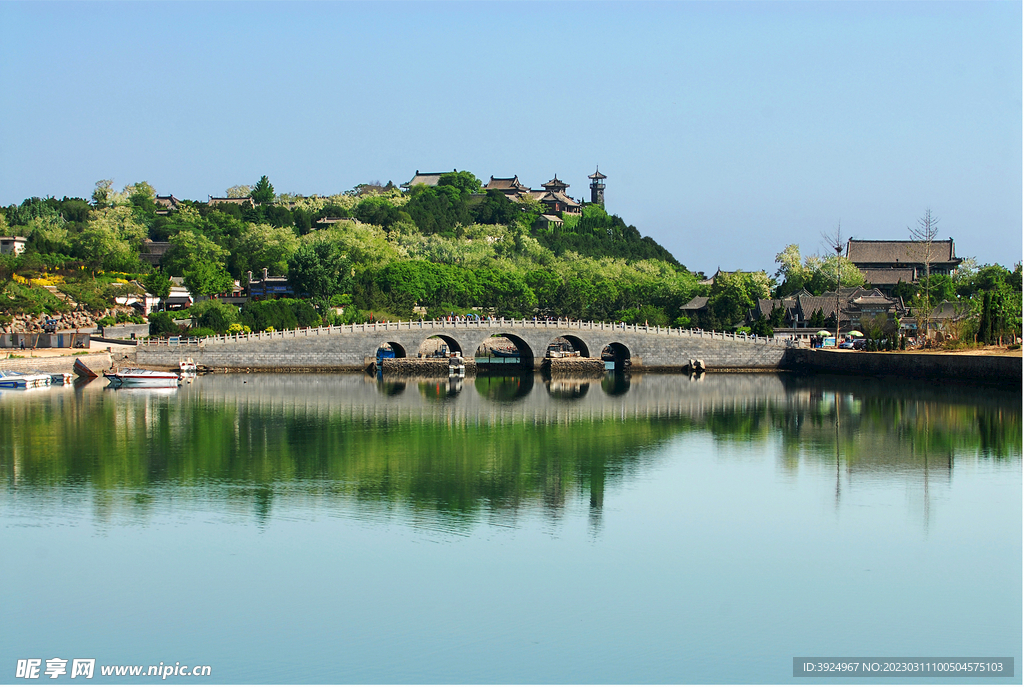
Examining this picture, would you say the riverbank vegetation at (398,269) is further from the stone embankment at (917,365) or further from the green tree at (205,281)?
the stone embankment at (917,365)

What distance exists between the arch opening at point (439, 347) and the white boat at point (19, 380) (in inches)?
877

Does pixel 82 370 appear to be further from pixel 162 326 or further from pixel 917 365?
pixel 917 365

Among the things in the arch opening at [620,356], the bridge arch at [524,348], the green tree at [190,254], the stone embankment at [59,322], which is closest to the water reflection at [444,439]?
the bridge arch at [524,348]

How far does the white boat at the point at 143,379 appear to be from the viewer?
50344 millimetres

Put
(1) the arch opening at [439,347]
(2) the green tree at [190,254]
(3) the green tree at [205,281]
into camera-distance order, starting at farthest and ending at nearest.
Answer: (2) the green tree at [190,254] < (3) the green tree at [205,281] < (1) the arch opening at [439,347]

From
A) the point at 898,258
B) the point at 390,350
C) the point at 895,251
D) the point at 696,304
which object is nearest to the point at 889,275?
the point at 898,258

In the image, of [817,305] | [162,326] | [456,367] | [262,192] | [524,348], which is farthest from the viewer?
[262,192]

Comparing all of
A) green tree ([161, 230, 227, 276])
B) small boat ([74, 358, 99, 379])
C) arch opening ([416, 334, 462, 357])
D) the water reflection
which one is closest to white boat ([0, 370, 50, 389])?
the water reflection

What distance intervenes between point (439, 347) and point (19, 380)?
→ 3345 centimetres

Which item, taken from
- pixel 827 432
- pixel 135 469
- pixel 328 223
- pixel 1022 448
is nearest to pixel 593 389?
pixel 827 432

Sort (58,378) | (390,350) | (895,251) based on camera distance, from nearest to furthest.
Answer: (58,378)
(390,350)
(895,251)

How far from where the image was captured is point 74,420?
36031 millimetres

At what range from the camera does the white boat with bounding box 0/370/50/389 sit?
46.2 meters

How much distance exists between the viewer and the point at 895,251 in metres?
92.0
